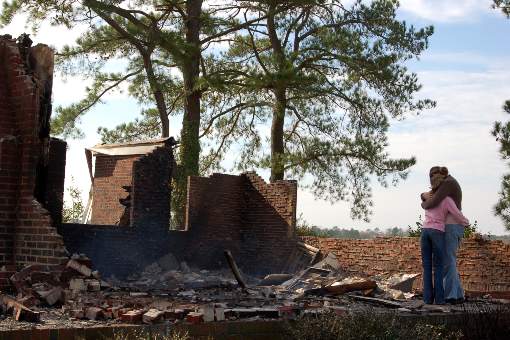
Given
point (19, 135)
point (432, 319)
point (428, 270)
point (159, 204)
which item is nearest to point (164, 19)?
point (159, 204)

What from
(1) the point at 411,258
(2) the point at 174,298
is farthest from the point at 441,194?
(1) the point at 411,258

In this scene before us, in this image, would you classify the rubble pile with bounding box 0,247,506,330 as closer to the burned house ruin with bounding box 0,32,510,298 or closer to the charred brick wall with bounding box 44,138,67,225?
the burned house ruin with bounding box 0,32,510,298

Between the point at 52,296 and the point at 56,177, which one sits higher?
the point at 56,177

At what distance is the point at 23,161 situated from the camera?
10.2 meters

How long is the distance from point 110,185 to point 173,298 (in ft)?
31.8

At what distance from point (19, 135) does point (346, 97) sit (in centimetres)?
1389

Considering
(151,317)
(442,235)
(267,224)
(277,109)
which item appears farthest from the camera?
(277,109)

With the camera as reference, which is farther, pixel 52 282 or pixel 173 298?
pixel 173 298

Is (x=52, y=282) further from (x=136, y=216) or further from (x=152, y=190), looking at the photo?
(x=152, y=190)

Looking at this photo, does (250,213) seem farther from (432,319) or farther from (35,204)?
(432,319)

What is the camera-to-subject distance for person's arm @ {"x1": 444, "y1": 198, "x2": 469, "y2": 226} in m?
10.4

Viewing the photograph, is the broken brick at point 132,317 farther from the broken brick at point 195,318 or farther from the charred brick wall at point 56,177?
the charred brick wall at point 56,177

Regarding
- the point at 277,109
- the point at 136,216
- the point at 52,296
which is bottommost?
the point at 52,296

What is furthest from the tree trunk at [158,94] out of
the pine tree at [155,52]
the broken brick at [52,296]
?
the broken brick at [52,296]
